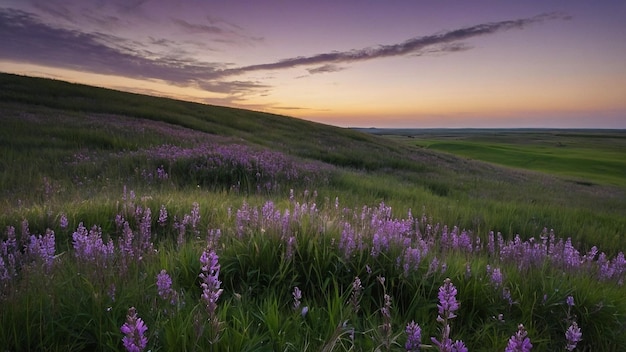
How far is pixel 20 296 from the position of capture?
2.01m

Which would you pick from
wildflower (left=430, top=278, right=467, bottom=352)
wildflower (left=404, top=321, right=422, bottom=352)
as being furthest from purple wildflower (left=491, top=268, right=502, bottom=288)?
wildflower (left=430, top=278, right=467, bottom=352)

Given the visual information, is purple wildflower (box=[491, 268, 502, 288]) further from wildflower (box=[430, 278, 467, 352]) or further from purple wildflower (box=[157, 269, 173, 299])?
purple wildflower (box=[157, 269, 173, 299])

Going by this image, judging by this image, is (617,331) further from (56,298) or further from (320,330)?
(56,298)

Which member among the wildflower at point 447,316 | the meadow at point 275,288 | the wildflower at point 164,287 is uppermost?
the wildflower at point 447,316

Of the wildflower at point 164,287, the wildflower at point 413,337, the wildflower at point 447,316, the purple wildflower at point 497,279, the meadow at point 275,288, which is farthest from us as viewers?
the purple wildflower at point 497,279

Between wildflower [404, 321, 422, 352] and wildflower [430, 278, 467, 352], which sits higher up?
wildflower [430, 278, 467, 352]

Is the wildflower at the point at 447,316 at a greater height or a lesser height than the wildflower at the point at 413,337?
greater

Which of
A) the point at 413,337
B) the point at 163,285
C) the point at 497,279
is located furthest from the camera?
the point at 497,279

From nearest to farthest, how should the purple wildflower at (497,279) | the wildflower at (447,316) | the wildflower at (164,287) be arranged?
the wildflower at (447,316), the wildflower at (164,287), the purple wildflower at (497,279)

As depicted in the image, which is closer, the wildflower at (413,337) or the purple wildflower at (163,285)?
the wildflower at (413,337)

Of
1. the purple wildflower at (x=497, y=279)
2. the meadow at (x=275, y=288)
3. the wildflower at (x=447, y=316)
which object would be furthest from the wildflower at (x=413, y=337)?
the purple wildflower at (x=497, y=279)

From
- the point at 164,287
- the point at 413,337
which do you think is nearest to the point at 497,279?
the point at 413,337

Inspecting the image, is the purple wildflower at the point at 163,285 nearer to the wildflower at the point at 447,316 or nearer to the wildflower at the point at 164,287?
the wildflower at the point at 164,287

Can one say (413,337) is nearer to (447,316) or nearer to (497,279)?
(447,316)
